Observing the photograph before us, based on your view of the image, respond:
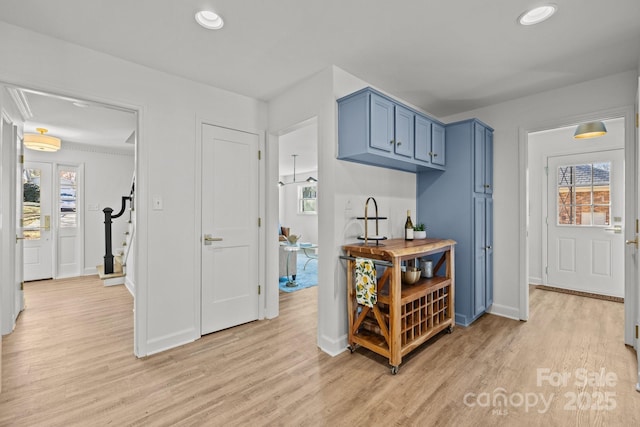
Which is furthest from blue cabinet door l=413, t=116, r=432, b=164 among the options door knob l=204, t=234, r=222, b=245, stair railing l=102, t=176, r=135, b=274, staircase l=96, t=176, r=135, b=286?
stair railing l=102, t=176, r=135, b=274

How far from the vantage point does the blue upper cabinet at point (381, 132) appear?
2.34m

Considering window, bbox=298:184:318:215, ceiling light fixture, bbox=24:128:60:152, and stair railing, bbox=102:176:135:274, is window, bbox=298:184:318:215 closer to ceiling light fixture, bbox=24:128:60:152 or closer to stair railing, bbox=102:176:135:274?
stair railing, bbox=102:176:135:274

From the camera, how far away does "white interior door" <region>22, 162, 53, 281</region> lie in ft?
16.3

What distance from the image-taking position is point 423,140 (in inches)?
115

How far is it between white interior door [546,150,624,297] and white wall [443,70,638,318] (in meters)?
1.92

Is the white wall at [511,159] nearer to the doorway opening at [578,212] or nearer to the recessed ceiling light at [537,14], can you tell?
the doorway opening at [578,212]

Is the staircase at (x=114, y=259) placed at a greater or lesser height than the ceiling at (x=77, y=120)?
lesser

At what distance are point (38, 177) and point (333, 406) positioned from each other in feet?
20.2

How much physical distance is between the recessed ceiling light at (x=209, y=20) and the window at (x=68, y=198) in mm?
5091

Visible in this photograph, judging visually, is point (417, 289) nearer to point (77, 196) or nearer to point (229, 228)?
point (229, 228)

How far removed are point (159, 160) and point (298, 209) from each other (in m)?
7.11

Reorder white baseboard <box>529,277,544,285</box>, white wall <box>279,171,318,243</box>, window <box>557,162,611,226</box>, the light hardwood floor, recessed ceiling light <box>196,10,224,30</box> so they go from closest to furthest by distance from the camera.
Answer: the light hardwood floor < recessed ceiling light <box>196,10,224,30</box> < window <box>557,162,611,226</box> < white baseboard <box>529,277,544,285</box> < white wall <box>279,171,318,243</box>

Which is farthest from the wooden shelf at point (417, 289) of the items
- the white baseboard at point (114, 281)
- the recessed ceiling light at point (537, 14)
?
the white baseboard at point (114, 281)

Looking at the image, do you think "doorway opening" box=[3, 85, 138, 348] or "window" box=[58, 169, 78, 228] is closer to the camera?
"doorway opening" box=[3, 85, 138, 348]
